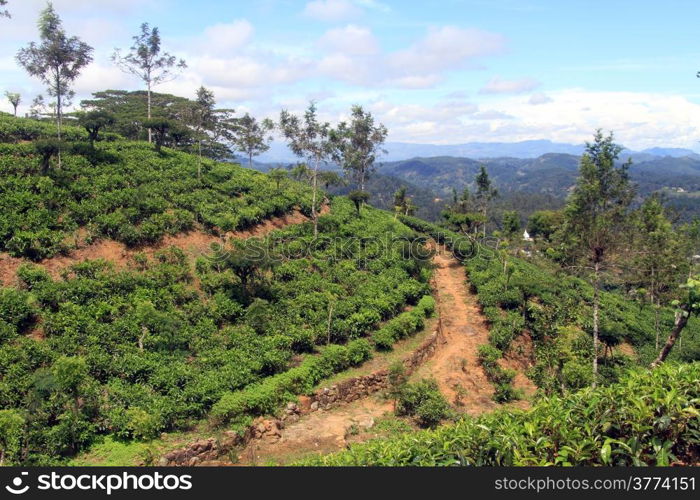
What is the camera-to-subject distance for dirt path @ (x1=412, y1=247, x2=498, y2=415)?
690 inches

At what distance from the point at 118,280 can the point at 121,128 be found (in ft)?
94.5

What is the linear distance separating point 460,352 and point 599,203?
9.04m

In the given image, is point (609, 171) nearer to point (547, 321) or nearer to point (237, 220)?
point (547, 321)

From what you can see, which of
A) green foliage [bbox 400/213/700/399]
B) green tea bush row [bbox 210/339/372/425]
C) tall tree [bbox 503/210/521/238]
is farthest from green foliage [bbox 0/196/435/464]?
tall tree [bbox 503/210/521/238]

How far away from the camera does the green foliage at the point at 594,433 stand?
19.1 ft

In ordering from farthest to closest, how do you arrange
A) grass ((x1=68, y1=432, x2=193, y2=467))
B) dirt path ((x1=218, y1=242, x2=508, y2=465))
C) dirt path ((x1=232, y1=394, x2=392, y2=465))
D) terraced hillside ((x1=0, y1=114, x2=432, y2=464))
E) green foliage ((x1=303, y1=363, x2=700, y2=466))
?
dirt path ((x1=218, y1=242, x2=508, y2=465)) < dirt path ((x1=232, y1=394, x2=392, y2=465)) < terraced hillside ((x1=0, y1=114, x2=432, y2=464)) < grass ((x1=68, y1=432, x2=193, y2=467)) < green foliage ((x1=303, y1=363, x2=700, y2=466))

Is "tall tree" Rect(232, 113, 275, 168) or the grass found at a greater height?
"tall tree" Rect(232, 113, 275, 168)

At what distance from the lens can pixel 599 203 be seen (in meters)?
15.7

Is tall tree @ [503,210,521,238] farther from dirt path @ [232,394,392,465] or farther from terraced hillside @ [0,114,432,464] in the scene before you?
dirt path @ [232,394,392,465]

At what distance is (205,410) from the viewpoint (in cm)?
1325

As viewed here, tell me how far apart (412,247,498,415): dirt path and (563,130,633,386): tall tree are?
4.54 m

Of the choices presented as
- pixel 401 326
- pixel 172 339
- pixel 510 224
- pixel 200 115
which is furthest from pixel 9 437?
pixel 510 224
